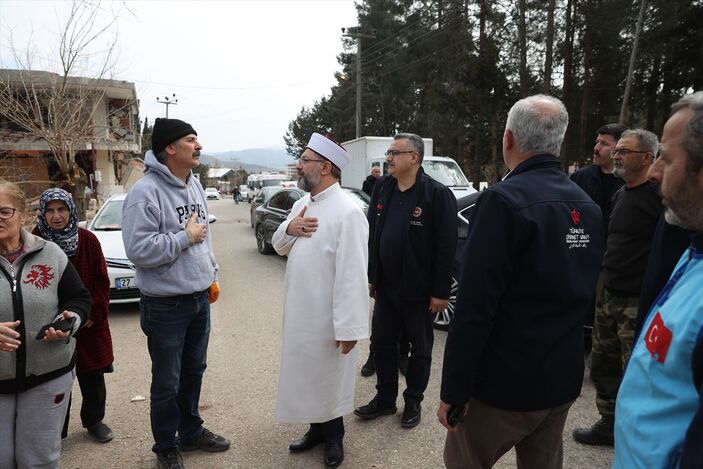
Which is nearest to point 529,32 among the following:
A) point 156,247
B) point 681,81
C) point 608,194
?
point 681,81

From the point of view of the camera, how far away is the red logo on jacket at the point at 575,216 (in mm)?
1960

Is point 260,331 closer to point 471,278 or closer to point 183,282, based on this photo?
point 183,282

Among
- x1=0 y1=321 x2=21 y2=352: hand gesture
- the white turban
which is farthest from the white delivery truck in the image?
x1=0 y1=321 x2=21 y2=352: hand gesture

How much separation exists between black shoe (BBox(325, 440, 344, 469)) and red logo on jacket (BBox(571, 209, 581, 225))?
7.13 feet

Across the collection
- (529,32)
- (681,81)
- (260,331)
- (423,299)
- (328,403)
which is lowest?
(260,331)

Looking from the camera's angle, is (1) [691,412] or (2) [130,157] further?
(2) [130,157]

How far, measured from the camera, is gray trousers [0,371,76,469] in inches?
90.1

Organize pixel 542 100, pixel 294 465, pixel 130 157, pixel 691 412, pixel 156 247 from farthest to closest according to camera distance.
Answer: pixel 130 157 < pixel 294 465 < pixel 156 247 < pixel 542 100 < pixel 691 412

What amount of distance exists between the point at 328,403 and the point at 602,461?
192 cm

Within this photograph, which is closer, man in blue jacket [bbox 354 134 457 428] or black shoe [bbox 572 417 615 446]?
black shoe [bbox 572 417 615 446]

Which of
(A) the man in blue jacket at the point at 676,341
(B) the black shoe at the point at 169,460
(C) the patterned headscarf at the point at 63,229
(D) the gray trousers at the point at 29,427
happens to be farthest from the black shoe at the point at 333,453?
(C) the patterned headscarf at the point at 63,229

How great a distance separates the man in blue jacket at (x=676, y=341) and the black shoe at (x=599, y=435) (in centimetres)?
231

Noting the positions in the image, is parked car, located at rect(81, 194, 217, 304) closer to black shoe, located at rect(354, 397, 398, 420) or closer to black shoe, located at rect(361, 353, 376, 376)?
black shoe, located at rect(361, 353, 376, 376)

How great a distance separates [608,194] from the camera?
14.6 ft
